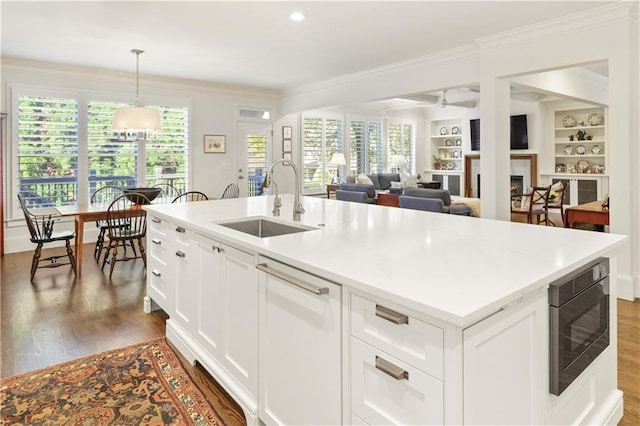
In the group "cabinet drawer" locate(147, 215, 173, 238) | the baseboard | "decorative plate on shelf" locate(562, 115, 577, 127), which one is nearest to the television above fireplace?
"decorative plate on shelf" locate(562, 115, 577, 127)

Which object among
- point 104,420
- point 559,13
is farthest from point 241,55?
point 104,420

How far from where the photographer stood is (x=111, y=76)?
6133 mm

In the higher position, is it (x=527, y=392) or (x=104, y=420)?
(x=527, y=392)

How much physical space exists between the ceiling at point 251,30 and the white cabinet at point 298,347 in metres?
2.84

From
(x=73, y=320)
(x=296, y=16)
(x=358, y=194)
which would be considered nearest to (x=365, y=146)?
(x=358, y=194)

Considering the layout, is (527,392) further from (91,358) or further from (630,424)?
(91,358)

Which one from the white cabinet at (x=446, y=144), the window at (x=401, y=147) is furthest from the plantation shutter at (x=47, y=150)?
the white cabinet at (x=446, y=144)

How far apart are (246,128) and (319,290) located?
677cm

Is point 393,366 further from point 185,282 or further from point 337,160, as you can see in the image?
point 337,160

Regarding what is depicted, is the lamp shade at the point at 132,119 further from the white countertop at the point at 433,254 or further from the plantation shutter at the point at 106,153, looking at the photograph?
the white countertop at the point at 433,254

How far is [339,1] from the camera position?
3.51 metres

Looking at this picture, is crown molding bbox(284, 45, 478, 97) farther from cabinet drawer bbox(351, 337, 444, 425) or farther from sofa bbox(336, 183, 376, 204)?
cabinet drawer bbox(351, 337, 444, 425)

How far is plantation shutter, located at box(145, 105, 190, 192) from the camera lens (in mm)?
6594

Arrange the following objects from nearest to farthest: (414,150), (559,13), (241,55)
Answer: (559,13) → (241,55) → (414,150)
